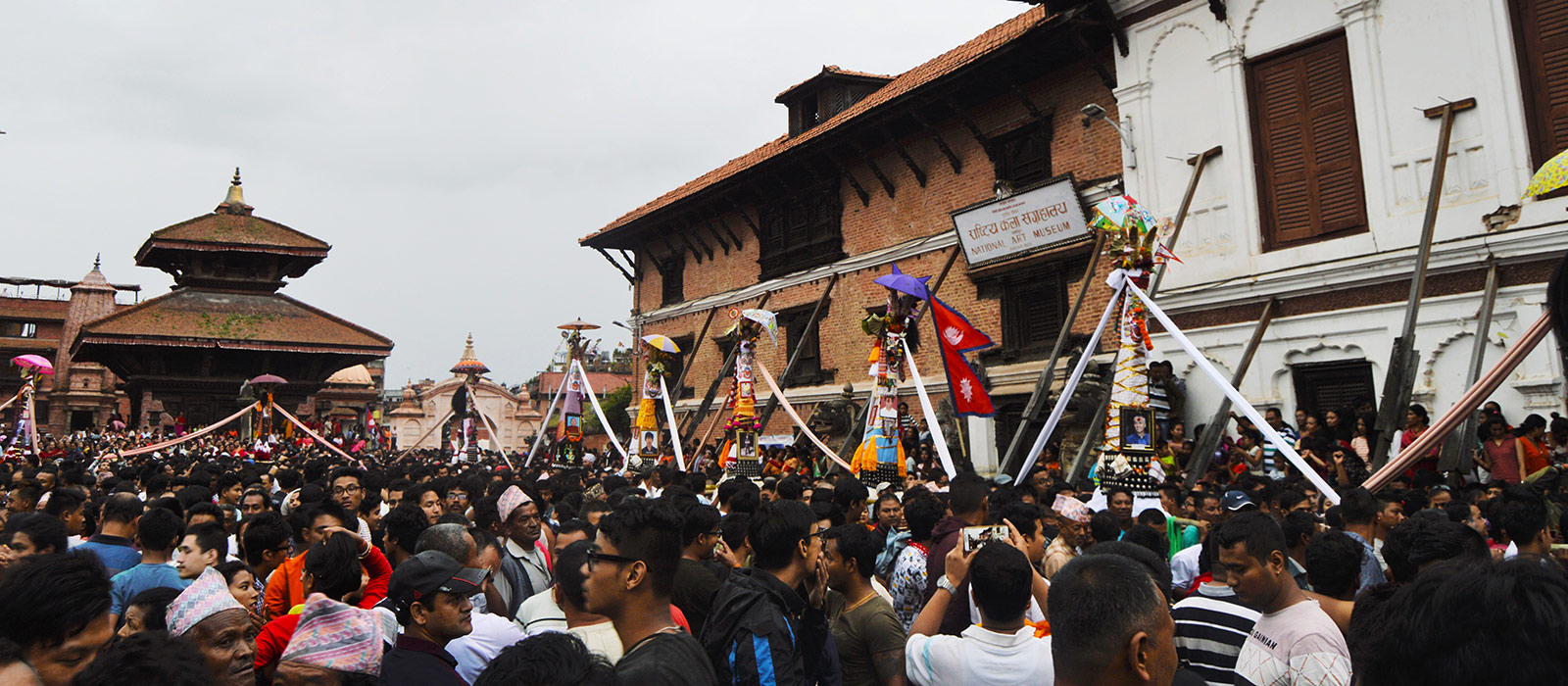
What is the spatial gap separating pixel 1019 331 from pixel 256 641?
14.4 m

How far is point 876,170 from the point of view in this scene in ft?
61.9

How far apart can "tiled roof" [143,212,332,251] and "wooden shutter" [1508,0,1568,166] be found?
31.3 meters

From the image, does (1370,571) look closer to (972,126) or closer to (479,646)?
(479,646)

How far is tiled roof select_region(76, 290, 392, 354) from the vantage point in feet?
86.2

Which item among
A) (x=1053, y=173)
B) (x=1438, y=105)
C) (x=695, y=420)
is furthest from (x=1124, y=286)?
(x=695, y=420)

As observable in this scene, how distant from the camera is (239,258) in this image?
3014cm

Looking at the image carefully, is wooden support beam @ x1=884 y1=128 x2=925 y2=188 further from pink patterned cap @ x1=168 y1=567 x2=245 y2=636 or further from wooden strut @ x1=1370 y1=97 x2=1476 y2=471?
pink patterned cap @ x1=168 y1=567 x2=245 y2=636

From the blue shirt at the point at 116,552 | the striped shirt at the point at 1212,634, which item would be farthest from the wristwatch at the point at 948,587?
the blue shirt at the point at 116,552

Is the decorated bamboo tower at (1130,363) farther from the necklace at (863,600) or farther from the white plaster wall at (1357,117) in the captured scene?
the necklace at (863,600)

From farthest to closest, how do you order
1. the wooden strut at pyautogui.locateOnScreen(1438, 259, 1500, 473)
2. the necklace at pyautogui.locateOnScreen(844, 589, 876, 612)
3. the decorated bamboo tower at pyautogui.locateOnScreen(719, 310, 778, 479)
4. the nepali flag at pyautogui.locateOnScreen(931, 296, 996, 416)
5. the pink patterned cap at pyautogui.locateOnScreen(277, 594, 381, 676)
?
the decorated bamboo tower at pyautogui.locateOnScreen(719, 310, 778, 479)
the nepali flag at pyautogui.locateOnScreen(931, 296, 996, 416)
the wooden strut at pyautogui.locateOnScreen(1438, 259, 1500, 473)
the necklace at pyautogui.locateOnScreen(844, 589, 876, 612)
the pink patterned cap at pyautogui.locateOnScreen(277, 594, 381, 676)

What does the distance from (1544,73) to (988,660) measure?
11856 mm

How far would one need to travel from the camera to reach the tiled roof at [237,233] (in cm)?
2919

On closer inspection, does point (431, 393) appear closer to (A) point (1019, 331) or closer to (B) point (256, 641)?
(A) point (1019, 331)

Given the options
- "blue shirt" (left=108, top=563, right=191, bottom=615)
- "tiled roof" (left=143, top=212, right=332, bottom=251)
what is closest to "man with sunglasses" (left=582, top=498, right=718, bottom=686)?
"blue shirt" (left=108, top=563, right=191, bottom=615)
